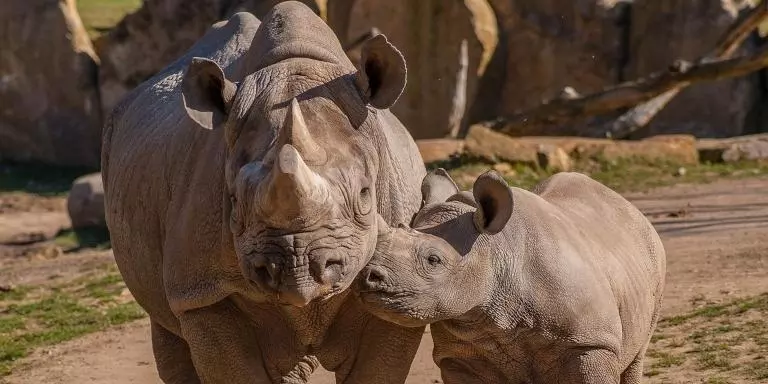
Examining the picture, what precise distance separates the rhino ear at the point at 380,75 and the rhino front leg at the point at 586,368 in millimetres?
1202

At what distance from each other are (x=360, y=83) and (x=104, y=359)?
15.6 feet

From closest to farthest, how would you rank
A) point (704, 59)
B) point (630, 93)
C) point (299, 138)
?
point (299, 138) < point (704, 59) < point (630, 93)

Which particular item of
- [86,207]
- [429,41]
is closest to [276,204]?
[86,207]

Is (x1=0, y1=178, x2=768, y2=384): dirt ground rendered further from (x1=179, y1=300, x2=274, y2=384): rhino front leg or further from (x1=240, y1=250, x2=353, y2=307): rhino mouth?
(x1=240, y1=250, x2=353, y2=307): rhino mouth

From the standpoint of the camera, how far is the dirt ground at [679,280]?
9078mm

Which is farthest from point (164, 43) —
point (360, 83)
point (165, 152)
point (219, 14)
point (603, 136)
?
point (360, 83)

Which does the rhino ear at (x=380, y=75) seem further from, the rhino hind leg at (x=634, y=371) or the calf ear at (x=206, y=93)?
the rhino hind leg at (x=634, y=371)

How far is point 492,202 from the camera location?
561cm

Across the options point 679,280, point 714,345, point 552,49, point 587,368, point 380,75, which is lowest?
point 552,49

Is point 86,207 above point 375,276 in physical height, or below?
below

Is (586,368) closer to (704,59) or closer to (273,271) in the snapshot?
(273,271)

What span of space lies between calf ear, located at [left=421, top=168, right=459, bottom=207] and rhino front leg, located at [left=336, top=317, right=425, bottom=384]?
0.51 meters

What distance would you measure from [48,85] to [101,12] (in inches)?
299

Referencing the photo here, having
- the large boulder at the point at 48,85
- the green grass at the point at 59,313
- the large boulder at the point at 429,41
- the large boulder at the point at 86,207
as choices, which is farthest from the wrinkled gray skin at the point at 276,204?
the large boulder at the point at 48,85
